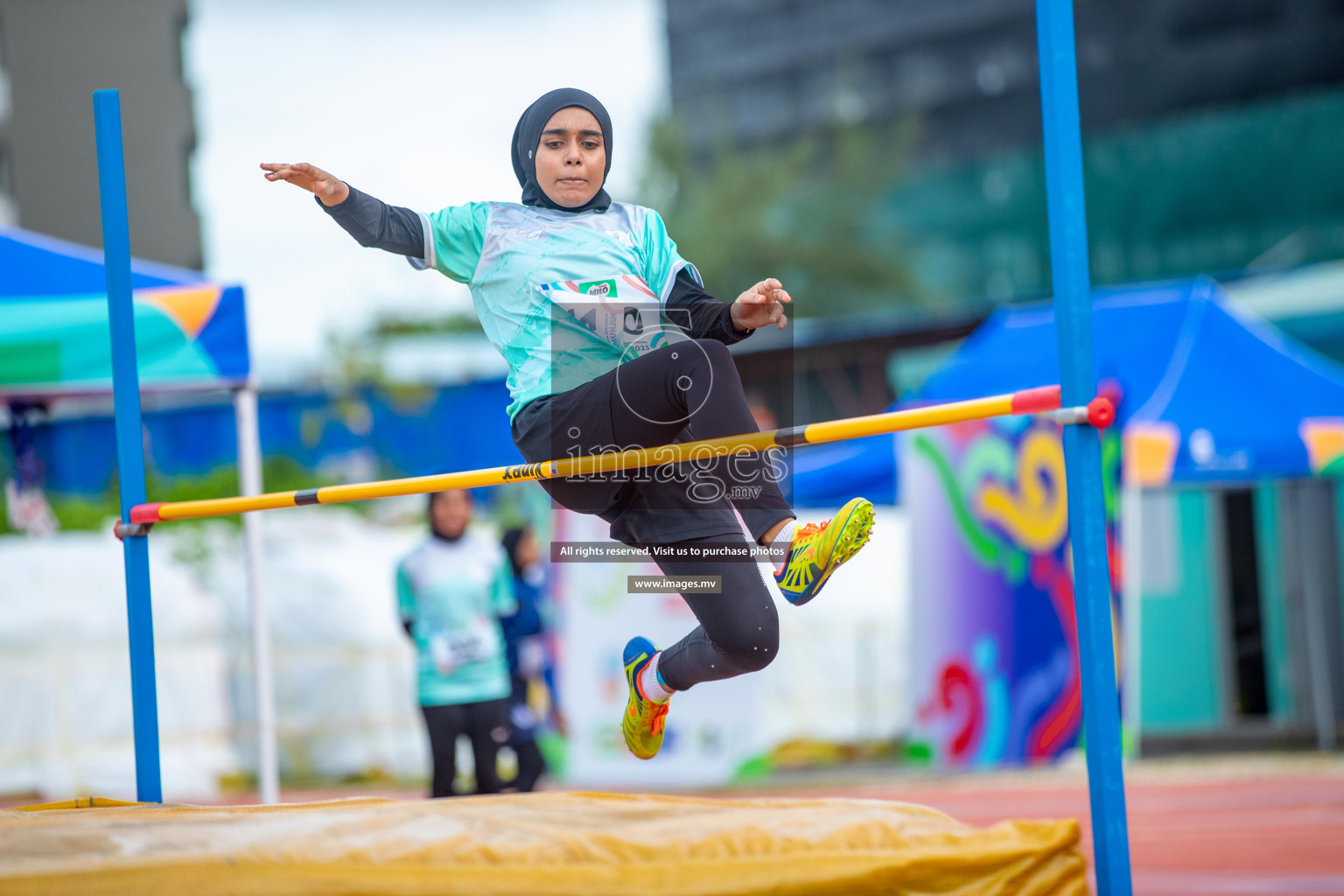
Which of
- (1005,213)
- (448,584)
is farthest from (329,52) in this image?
(1005,213)

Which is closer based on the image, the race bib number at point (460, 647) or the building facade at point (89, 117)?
the race bib number at point (460, 647)

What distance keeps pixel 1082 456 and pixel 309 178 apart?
4.95 ft

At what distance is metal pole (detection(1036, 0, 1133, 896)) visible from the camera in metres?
2.18

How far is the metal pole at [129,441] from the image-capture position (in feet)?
10.3

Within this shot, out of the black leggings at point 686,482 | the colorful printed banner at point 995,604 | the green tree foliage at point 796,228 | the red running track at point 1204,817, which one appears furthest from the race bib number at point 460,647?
the green tree foliage at point 796,228

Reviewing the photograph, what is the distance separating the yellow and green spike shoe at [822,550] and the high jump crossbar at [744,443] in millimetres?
142

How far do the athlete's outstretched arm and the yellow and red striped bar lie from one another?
0.48m

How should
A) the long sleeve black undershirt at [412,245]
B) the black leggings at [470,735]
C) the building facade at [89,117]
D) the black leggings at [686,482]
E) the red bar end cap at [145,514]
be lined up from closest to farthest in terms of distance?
the black leggings at [686,482] → the long sleeve black undershirt at [412,245] → the red bar end cap at [145,514] → the black leggings at [470,735] → the building facade at [89,117]

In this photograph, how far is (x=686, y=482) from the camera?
2629 millimetres

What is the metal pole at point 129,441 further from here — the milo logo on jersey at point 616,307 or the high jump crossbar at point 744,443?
the milo logo on jersey at point 616,307

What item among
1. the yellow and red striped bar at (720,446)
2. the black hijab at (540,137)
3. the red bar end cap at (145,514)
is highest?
the black hijab at (540,137)

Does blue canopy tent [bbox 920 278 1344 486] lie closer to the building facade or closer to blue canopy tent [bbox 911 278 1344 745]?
blue canopy tent [bbox 911 278 1344 745]

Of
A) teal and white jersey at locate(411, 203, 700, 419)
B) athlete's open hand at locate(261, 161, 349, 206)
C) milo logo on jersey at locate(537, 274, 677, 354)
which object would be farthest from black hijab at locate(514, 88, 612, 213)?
athlete's open hand at locate(261, 161, 349, 206)

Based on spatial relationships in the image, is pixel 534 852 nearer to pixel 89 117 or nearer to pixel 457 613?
pixel 457 613
